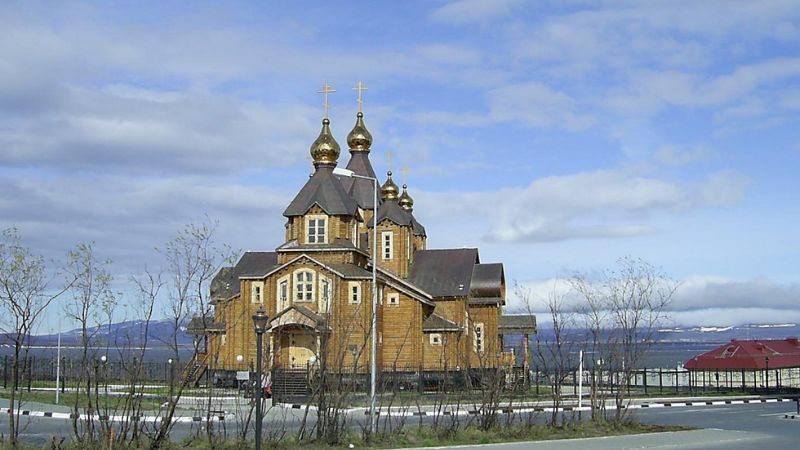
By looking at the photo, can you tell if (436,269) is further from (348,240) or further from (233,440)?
(233,440)

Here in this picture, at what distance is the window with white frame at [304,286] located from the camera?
45656 millimetres

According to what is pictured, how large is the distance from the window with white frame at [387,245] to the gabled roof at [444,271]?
1.72 meters

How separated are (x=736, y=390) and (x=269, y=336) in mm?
23913

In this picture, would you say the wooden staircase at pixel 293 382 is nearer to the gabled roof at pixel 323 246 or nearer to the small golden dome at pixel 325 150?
the gabled roof at pixel 323 246

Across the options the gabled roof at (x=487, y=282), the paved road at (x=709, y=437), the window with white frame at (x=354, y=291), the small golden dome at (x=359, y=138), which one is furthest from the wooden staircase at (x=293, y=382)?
the small golden dome at (x=359, y=138)

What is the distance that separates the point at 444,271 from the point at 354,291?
10.9 m

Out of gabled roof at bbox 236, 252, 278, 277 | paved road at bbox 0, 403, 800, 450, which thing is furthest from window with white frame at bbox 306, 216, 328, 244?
paved road at bbox 0, 403, 800, 450

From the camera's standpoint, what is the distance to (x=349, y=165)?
5838 cm

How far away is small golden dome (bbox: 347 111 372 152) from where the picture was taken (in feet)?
194

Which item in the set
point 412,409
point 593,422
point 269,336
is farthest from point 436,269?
point 593,422

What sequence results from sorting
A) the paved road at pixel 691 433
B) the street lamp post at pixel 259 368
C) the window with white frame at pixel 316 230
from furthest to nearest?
the window with white frame at pixel 316 230
the paved road at pixel 691 433
the street lamp post at pixel 259 368

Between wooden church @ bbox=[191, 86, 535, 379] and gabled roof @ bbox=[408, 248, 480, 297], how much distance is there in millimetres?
66

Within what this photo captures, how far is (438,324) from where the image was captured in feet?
161

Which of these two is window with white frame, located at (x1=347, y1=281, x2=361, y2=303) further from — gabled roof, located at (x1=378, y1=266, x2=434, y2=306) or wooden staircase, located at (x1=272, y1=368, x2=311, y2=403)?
wooden staircase, located at (x1=272, y1=368, x2=311, y2=403)
